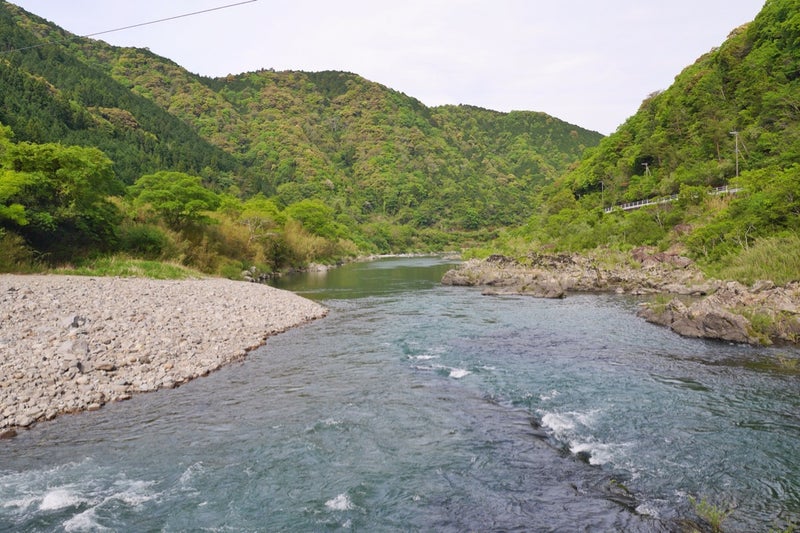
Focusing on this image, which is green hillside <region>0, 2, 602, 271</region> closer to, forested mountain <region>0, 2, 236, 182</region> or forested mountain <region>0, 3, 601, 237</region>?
forested mountain <region>0, 2, 236, 182</region>

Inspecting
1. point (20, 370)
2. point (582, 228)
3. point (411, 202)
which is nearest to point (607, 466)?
point (20, 370)

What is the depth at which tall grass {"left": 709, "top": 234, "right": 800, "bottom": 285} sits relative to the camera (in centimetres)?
2238

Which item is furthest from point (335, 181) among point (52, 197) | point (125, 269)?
point (52, 197)

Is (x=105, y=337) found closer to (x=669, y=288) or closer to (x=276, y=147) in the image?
(x=669, y=288)

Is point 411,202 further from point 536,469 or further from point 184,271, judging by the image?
point 536,469

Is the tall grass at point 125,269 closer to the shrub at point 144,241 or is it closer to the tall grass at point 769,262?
the shrub at point 144,241

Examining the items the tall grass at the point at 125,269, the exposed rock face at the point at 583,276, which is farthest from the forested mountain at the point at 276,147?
the exposed rock face at the point at 583,276

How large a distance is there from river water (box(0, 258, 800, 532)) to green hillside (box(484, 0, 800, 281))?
16391 mm

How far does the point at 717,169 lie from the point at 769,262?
34.2m

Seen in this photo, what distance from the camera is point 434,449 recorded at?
8625 mm

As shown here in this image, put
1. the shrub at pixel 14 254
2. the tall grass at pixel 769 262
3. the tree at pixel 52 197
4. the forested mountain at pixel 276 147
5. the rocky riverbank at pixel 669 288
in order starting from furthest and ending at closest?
the forested mountain at pixel 276 147 → the tree at pixel 52 197 → the tall grass at pixel 769 262 → the shrub at pixel 14 254 → the rocky riverbank at pixel 669 288

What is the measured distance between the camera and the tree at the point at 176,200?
118 ft

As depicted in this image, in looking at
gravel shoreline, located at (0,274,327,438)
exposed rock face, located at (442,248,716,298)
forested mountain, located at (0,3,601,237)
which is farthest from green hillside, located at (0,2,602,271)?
exposed rock face, located at (442,248,716,298)

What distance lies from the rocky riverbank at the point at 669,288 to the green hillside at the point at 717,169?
80.3 inches
